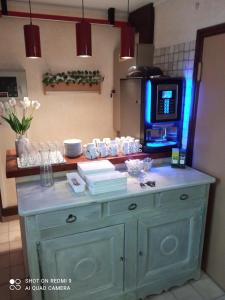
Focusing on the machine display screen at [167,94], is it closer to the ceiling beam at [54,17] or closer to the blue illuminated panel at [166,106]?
the blue illuminated panel at [166,106]

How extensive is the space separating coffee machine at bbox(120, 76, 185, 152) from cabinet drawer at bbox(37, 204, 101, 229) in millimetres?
800

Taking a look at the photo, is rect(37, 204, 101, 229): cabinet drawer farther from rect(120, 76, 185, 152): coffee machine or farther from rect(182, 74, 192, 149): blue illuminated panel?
rect(182, 74, 192, 149): blue illuminated panel

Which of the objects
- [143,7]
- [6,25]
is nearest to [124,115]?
[143,7]

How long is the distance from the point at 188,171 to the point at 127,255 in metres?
0.79

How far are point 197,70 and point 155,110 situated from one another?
1.42 ft

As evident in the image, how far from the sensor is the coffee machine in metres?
1.99

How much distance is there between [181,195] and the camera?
174 cm

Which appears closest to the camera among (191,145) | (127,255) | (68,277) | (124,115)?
(68,277)

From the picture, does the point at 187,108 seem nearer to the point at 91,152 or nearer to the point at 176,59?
the point at 176,59

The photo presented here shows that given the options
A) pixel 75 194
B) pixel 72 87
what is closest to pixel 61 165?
pixel 75 194

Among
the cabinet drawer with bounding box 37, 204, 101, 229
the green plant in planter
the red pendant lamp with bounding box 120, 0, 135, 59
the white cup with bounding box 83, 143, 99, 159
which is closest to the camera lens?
the cabinet drawer with bounding box 37, 204, 101, 229

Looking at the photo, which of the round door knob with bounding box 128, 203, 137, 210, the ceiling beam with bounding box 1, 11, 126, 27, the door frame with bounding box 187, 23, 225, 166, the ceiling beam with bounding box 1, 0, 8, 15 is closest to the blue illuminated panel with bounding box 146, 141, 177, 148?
the door frame with bounding box 187, 23, 225, 166

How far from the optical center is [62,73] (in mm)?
2814

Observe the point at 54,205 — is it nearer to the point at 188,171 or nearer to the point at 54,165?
the point at 54,165
